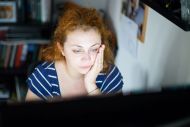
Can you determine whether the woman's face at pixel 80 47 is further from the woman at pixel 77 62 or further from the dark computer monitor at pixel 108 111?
the dark computer monitor at pixel 108 111

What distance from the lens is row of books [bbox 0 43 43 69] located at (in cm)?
212

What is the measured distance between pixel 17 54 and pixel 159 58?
3.14ft

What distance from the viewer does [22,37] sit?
2.12m

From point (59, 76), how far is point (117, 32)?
2.60 feet

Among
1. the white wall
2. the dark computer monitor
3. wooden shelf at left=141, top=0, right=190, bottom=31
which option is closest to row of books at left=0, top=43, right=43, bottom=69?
the white wall

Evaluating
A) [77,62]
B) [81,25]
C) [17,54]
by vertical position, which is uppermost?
[81,25]

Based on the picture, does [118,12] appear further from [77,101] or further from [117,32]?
[77,101]

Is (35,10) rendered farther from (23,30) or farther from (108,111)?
(108,111)

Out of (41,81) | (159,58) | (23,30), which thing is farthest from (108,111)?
(23,30)

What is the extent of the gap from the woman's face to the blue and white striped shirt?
0.07 meters

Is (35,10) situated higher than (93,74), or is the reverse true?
(35,10)

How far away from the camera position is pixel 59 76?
4.30 feet

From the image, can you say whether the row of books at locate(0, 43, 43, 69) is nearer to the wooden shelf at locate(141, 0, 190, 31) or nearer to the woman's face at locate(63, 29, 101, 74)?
the woman's face at locate(63, 29, 101, 74)

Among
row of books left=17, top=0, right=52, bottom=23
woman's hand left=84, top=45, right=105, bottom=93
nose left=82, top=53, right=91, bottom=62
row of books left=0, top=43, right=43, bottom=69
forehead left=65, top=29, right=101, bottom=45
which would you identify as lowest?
row of books left=0, top=43, right=43, bottom=69
